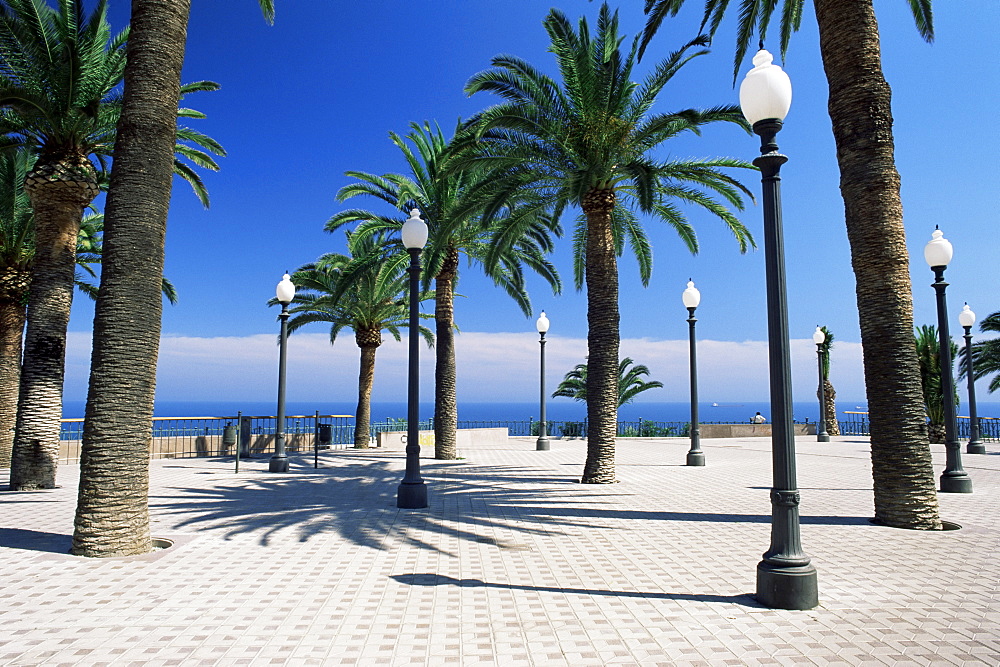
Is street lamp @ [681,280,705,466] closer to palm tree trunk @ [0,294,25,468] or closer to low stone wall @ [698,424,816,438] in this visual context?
low stone wall @ [698,424,816,438]

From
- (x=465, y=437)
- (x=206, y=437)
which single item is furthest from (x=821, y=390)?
(x=206, y=437)

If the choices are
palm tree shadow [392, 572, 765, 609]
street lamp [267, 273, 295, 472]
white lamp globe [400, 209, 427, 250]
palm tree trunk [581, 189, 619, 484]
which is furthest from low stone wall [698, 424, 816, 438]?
palm tree shadow [392, 572, 765, 609]

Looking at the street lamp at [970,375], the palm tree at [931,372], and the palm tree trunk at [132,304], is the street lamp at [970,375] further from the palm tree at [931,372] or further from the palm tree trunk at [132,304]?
the palm tree trunk at [132,304]

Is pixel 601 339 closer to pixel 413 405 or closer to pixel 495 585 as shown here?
pixel 413 405

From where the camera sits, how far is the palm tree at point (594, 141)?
39.3 feet

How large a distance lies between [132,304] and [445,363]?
11.7m

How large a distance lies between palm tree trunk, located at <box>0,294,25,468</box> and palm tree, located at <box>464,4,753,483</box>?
1307 centimetres

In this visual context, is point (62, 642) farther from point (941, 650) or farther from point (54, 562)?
point (941, 650)

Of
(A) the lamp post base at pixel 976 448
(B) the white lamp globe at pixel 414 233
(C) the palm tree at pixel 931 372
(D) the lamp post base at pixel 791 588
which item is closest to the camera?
(D) the lamp post base at pixel 791 588

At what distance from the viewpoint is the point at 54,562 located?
21.0ft

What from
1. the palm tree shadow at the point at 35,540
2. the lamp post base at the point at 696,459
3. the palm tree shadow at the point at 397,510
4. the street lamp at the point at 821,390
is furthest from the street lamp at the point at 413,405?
the street lamp at the point at 821,390

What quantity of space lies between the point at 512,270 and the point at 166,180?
42.3ft

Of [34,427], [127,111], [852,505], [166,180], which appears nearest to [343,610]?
[166,180]

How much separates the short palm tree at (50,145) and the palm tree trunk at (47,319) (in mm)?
17
